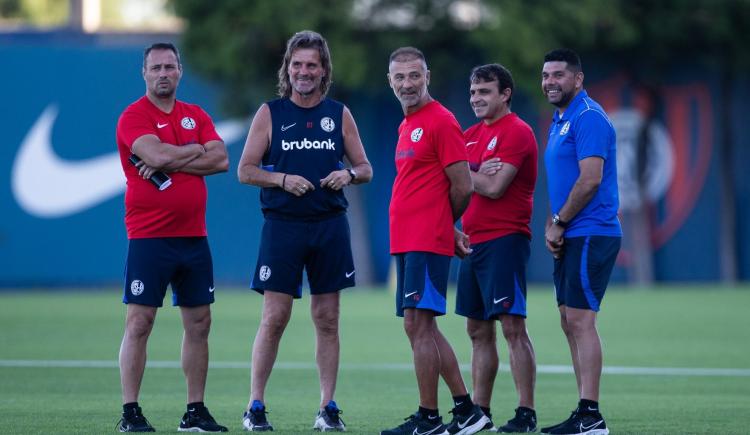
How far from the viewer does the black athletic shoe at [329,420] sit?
8656 millimetres

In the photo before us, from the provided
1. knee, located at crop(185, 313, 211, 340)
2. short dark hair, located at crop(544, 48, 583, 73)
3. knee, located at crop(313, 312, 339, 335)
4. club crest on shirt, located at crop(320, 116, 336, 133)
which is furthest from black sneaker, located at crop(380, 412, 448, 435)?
short dark hair, located at crop(544, 48, 583, 73)

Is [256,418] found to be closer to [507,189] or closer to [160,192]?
[160,192]

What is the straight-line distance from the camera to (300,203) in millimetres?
8703

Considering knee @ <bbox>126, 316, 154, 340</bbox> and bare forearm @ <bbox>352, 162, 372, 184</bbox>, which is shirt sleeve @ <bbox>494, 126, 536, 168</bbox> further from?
knee @ <bbox>126, 316, 154, 340</bbox>

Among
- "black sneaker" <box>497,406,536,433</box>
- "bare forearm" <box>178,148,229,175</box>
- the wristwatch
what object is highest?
"bare forearm" <box>178,148,229,175</box>

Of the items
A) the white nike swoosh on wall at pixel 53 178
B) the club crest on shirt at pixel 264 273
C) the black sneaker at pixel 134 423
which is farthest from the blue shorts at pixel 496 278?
the white nike swoosh on wall at pixel 53 178

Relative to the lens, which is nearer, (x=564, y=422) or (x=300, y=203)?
(x=564, y=422)

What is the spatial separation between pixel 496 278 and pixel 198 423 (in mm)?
2163

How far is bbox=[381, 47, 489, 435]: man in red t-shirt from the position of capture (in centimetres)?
820

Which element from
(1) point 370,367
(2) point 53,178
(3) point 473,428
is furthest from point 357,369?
(2) point 53,178

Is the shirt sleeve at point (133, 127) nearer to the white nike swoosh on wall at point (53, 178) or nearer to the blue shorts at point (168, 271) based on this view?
the blue shorts at point (168, 271)

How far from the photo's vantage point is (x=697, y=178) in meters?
29.7

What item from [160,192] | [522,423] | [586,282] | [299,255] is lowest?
[522,423]

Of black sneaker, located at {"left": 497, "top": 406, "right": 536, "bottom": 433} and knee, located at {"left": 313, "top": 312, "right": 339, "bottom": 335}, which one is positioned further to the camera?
knee, located at {"left": 313, "top": 312, "right": 339, "bottom": 335}
